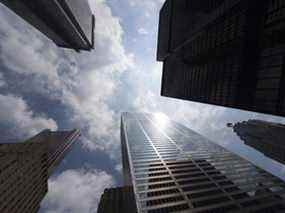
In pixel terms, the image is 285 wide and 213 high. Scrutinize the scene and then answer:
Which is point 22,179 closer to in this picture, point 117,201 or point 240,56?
point 117,201

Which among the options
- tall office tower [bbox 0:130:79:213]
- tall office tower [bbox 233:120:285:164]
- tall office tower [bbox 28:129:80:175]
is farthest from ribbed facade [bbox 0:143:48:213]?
tall office tower [bbox 233:120:285:164]

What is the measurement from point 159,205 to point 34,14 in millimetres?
81499

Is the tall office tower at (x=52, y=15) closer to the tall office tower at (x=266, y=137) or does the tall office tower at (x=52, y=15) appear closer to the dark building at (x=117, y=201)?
the dark building at (x=117, y=201)

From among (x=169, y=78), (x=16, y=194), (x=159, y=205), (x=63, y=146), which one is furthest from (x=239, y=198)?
(x=63, y=146)

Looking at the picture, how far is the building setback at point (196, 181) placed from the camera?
195 feet

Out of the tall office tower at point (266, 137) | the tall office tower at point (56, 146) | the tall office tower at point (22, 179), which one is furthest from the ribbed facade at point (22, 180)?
the tall office tower at point (266, 137)

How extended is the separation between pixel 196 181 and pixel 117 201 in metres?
37.6

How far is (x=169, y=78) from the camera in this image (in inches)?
4013

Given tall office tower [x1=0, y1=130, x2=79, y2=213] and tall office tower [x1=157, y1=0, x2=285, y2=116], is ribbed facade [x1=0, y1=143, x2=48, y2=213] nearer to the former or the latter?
tall office tower [x1=0, y1=130, x2=79, y2=213]

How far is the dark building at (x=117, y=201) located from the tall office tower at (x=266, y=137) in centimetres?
12169

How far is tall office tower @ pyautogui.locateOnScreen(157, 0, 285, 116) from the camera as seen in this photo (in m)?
30.4

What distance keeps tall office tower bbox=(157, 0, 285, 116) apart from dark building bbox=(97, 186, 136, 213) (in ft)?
168

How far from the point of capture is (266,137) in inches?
5605

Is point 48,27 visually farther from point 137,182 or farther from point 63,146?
point 63,146
